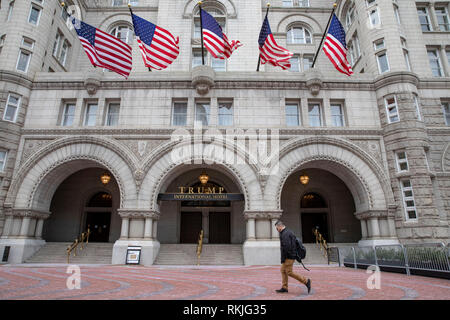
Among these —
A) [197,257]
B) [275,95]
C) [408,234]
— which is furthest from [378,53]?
[197,257]

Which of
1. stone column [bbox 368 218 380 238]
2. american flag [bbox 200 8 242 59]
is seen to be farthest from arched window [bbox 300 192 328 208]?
american flag [bbox 200 8 242 59]

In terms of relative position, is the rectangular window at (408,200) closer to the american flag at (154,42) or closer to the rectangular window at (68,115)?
the american flag at (154,42)

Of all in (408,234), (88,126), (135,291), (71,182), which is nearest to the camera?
(135,291)

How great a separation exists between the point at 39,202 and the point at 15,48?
33.3ft

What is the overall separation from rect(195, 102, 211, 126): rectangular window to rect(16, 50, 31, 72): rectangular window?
11.7 m

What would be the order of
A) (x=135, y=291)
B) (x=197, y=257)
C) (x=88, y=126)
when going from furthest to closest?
1. (x=88, y=126)
2. (x=197, y=257)
3. (x=135, y=291)

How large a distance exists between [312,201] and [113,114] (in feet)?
53.0

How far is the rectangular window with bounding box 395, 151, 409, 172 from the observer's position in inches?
665

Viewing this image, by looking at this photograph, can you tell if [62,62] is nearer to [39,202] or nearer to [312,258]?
[39,202]

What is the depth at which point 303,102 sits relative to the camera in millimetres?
18922

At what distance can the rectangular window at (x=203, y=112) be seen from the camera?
1871 centimetres

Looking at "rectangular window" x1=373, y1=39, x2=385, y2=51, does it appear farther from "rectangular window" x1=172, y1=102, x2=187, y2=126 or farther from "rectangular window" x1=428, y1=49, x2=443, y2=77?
"rectangular window" x1=172, y1=102, x2=187, y2=126

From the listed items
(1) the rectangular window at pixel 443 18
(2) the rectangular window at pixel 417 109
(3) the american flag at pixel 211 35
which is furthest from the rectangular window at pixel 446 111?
(3) the american flag at pixel 211 35

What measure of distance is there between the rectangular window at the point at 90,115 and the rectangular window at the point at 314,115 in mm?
14407
